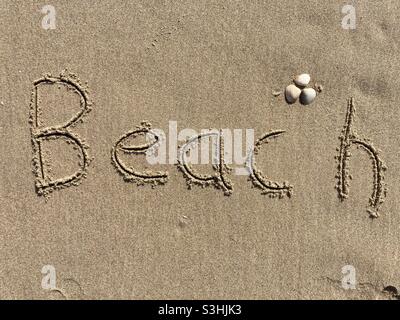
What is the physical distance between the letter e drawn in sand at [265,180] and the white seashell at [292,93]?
0.19 meters

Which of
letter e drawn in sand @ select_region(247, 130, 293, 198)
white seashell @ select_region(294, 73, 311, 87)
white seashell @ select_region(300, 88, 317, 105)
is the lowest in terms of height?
letter e drawn in sand @ select_region(247, 130, 293, 198)

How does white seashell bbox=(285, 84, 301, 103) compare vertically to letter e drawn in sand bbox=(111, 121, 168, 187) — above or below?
above

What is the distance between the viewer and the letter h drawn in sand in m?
2.69

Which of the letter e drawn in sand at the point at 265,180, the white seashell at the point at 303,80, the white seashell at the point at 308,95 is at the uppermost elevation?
the white seashell at the point at 303,80

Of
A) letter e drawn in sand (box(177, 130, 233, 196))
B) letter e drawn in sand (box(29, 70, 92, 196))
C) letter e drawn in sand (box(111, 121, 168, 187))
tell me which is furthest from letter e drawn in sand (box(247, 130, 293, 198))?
letter e drawn in sand (box(29, 70, 92, 196))

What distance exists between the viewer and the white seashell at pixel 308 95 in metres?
2.65

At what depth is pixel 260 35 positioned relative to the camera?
2670 mm

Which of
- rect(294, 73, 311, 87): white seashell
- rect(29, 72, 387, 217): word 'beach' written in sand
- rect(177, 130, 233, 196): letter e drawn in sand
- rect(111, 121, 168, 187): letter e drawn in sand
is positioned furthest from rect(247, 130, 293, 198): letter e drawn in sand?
rect(111, 121, 168, 187): letter e drawn in sand

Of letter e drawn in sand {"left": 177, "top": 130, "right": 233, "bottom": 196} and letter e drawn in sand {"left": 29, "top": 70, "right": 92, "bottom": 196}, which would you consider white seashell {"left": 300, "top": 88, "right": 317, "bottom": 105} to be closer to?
letter e drawn in sand {"left": 177, "top": 130, "right": 233, "bottom": 196}

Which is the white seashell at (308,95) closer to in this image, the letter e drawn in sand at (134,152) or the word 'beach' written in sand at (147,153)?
the word 'beach' written in sand at (147,153)

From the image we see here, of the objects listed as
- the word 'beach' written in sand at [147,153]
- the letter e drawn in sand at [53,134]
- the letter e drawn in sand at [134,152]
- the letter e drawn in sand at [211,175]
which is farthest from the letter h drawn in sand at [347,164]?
the letter e drawn in sand at [53,134]

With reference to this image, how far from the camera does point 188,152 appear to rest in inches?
106

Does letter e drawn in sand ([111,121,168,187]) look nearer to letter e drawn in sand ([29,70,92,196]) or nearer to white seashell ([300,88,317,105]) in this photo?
letter e drawn in sand ([29,70,92,196])

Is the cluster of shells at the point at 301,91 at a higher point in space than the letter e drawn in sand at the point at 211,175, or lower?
higher
